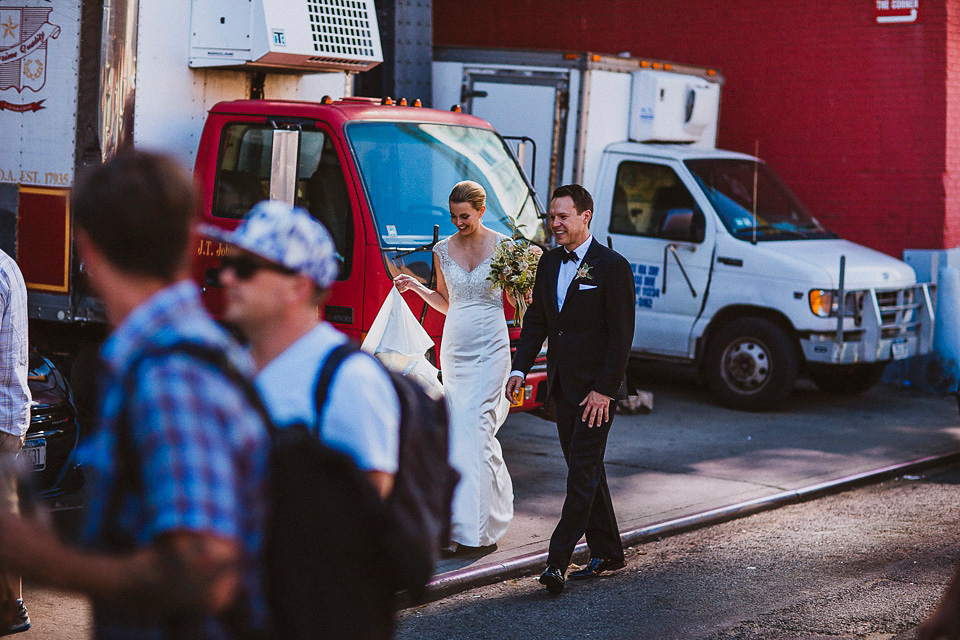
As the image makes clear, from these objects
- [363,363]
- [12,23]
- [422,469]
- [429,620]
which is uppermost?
[12,23]

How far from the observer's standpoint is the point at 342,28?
28.9 ft

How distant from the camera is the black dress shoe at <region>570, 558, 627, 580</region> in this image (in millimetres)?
6488

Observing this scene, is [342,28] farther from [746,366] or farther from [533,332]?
[746,366]

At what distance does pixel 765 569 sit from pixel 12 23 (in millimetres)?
5717

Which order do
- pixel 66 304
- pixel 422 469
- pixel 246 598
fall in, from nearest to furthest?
pixel 246 598
pixel 422 469
pixel 66 304

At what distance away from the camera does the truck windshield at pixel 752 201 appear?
11859 millimetres

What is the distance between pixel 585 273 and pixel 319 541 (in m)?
3.93

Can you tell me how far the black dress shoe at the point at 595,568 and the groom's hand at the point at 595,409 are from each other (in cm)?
Result: 86

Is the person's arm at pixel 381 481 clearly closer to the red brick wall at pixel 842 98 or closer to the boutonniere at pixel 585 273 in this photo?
the boutonniere at pixel 585 273

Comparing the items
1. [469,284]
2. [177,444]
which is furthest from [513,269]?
[177,444]

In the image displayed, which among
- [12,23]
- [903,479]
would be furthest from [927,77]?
[12,23]

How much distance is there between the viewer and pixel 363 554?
241cm

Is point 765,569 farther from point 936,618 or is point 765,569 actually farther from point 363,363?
point 363,363

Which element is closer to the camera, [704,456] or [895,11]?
[704,456]
